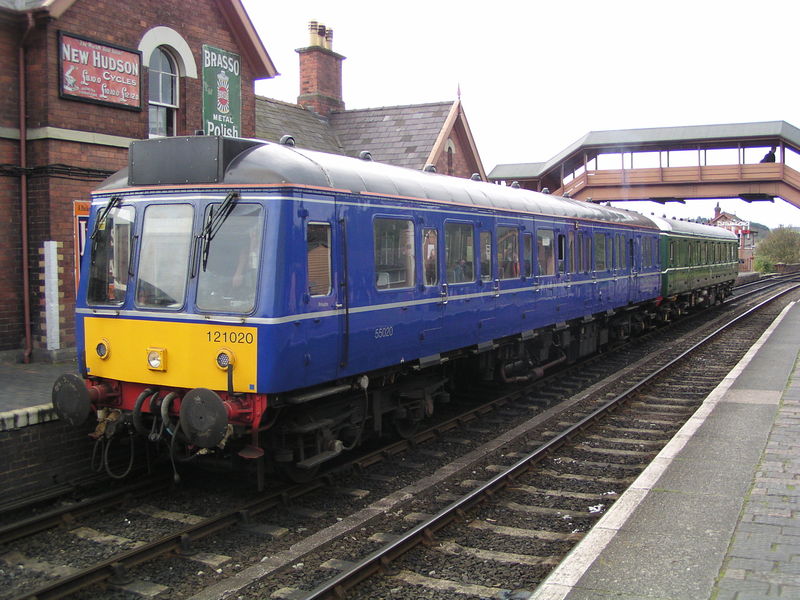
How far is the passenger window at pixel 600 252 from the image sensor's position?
47.6ft

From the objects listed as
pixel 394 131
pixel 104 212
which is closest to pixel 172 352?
pixel 104 212

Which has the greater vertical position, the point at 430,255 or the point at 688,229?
the point at 688,229

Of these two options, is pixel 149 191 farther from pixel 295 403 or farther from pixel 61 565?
pixel 61 565

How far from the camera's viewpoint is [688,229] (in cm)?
2419

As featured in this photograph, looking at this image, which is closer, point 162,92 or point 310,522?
point 310,522

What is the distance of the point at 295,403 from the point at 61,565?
2.11m

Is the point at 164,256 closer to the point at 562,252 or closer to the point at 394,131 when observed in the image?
the point at 562,252

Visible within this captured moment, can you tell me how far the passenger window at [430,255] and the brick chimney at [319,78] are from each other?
49.3 feet

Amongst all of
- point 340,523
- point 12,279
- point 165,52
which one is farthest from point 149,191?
point 165,52

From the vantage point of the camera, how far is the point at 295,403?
20.9 feet

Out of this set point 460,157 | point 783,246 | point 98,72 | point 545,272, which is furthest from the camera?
point 783,246

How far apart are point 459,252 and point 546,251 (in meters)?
3.20

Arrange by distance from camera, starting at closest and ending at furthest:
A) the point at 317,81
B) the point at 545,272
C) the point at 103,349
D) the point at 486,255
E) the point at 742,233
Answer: the point at 103,349
the point at 486,255
the point at 545,272
the point at 317,81
the point at 742,233

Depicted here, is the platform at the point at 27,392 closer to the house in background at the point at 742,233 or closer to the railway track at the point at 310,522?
the railway track at the point at 310,522
